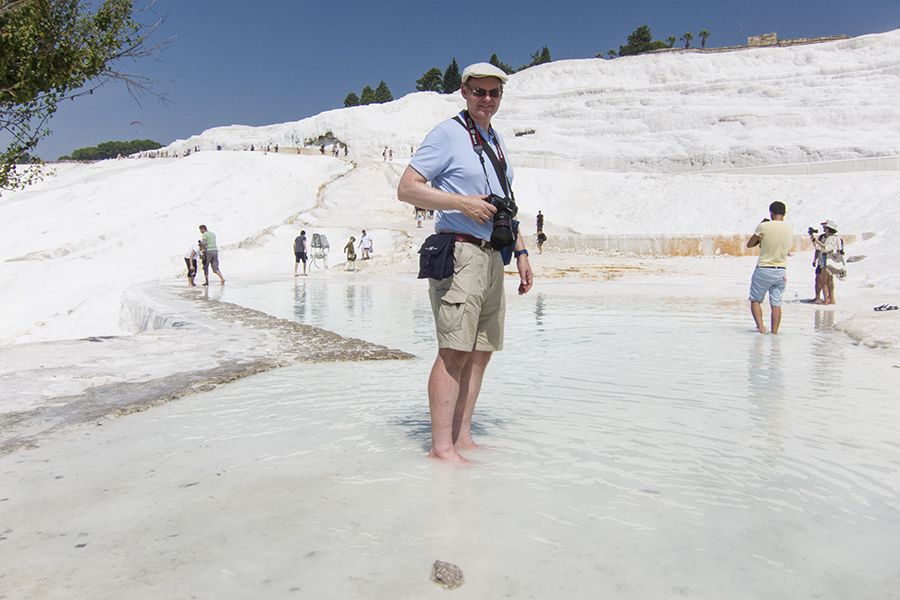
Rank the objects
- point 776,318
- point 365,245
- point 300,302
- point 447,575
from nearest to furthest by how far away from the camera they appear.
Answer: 1. point 447,575
2. point 776,318
3. point 300,302
4. point 365,245

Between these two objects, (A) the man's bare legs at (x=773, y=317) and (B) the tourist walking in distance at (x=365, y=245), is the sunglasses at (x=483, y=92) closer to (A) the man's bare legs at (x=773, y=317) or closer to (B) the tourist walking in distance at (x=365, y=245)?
(A) the man's bare legs at (x=773, y=317)

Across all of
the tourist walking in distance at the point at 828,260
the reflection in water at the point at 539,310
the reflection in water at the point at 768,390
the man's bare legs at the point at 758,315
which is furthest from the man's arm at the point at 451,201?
the tourist walking in distance at the point at 828,260

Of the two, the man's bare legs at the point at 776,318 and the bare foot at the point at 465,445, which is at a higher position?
the man's bare legs at the point at 776,318

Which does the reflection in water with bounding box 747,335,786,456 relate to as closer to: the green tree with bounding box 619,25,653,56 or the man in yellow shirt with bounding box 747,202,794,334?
the man in yellow shirt with bounding box 747,202,794,334

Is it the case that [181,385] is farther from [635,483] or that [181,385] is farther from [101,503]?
[635,483]

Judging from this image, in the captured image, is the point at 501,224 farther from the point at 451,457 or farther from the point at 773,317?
the point at 773,317

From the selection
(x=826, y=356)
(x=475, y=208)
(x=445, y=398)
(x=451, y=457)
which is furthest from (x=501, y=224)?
(x=826, y=356)

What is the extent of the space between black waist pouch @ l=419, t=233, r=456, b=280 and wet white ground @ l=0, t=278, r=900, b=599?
816 millimetres

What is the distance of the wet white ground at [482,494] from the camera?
1.84 metres

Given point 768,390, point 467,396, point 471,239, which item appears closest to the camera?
point 471,239

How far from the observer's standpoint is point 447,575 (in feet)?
5.93

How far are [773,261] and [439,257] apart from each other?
6.01 m

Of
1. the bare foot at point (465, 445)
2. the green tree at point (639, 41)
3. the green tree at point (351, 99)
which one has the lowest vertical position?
the bare foot at point (465, 445)

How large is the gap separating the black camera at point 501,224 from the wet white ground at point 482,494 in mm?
946
